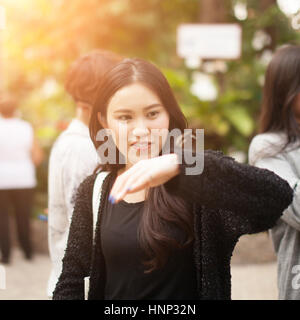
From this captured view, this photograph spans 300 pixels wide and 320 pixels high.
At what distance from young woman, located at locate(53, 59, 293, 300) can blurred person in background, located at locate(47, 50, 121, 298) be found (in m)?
0.66

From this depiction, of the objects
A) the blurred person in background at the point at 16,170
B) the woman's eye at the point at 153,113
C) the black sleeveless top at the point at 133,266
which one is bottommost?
the black sleeveless top at the point at 133,266

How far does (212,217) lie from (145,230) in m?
0.25

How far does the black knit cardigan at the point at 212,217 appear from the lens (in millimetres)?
1589

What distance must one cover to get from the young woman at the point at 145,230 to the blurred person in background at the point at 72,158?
0.66 meters

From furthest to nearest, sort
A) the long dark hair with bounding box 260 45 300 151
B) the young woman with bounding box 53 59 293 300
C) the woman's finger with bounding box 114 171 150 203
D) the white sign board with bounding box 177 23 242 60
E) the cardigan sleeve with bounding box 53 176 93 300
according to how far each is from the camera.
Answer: the white sign board with bounding box 177 23 242 60 → the long dark hair with bounding box 260 45 300 151 → the cardigan sleeve with bounding box 53 176 93 300 → the young woman with bounding box 53 59 293 300 → the woman's finger with bounding box 114 171 150 203

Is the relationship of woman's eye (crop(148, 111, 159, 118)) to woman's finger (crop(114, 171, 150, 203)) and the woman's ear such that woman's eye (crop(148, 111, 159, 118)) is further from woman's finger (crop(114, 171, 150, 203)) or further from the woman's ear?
woman's finger (crop(114, 171, 150, 203))

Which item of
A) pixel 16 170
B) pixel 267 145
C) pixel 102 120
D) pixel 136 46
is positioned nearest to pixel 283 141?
pixel 267 145

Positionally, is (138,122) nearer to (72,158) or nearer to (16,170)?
(72,158)

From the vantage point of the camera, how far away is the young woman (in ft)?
6.31

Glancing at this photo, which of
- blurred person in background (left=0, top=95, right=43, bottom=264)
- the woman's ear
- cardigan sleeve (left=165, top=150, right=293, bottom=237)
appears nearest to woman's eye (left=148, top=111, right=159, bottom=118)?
the woman's ear

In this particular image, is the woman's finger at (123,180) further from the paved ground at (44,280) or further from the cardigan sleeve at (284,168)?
the paved ground at (44,280)

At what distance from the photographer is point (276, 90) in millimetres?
2912

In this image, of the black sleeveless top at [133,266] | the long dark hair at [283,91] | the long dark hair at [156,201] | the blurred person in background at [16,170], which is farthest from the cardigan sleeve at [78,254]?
the blurred person in background at [16,170]
